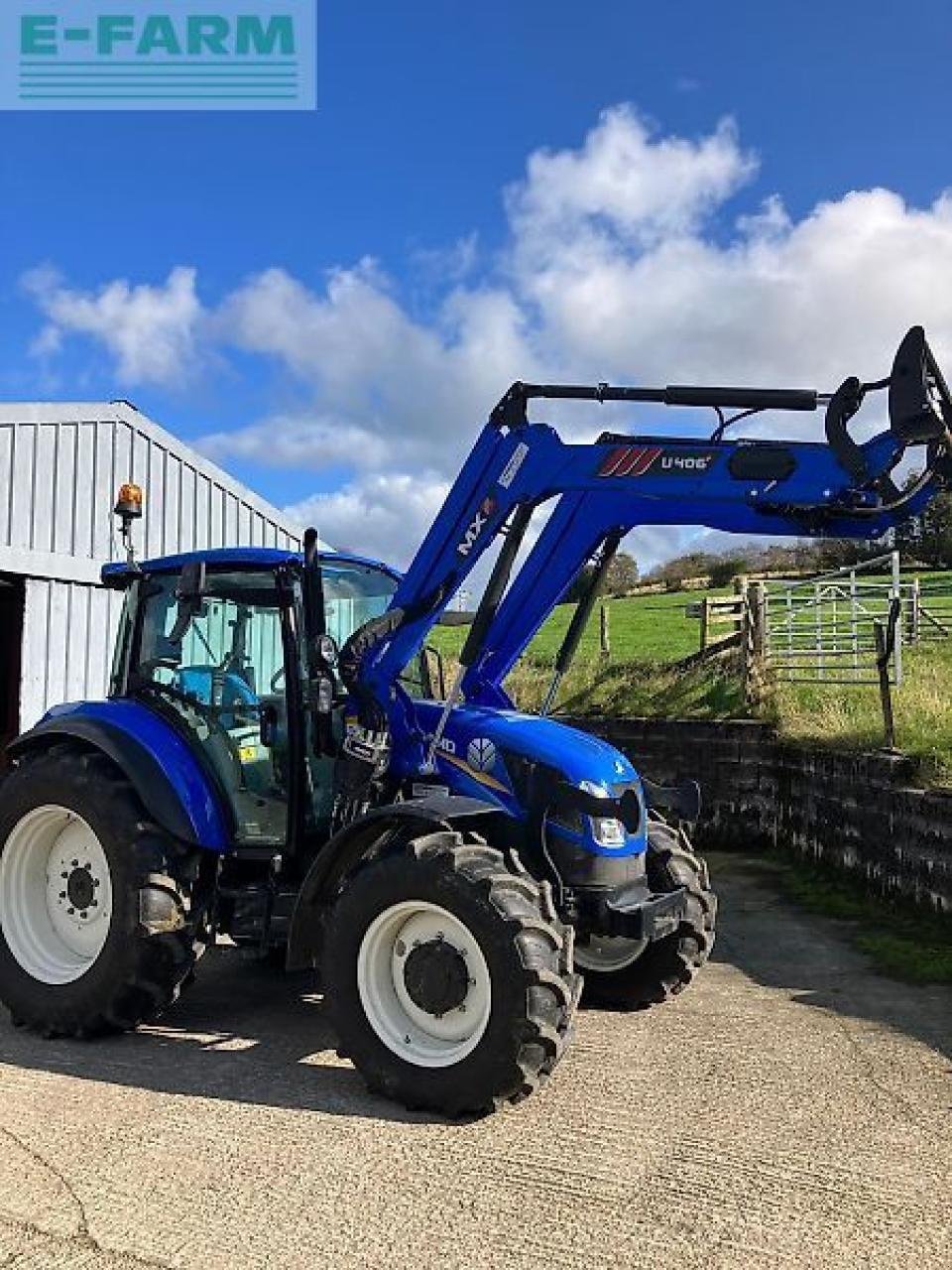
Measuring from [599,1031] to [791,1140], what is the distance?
4.63 feet

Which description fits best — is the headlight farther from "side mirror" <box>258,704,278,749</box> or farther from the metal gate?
the metal gate

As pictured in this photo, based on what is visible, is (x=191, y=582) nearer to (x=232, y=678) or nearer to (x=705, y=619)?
(x=232, y=678)

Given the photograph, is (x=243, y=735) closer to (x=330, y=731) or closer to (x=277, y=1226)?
(x=330, y=731)

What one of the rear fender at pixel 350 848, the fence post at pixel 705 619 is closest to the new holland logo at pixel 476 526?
the rear fender at pixel 350 848

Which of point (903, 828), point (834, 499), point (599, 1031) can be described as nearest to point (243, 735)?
point (599, 1031)

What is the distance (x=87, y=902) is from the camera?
5.64m

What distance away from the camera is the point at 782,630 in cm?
1520

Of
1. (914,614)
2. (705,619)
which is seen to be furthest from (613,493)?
(705,619)

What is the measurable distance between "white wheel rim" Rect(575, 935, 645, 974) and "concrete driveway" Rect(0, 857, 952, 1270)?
9.6 inches

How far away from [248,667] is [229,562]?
0.56m

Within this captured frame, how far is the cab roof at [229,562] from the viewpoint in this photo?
18.6 ft

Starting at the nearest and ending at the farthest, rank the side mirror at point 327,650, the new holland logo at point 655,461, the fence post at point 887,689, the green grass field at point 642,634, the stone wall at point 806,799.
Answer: the new holland logo at point 655,461
the side mirror at point 327,650
the stone wall at point 806,799
the fence post at point 887,689
the green grass field at point 642,634

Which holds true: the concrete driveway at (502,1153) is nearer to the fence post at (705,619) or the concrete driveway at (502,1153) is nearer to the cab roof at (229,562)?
the cab roof at (229,562)

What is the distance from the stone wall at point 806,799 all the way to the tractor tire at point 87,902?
518 centimetres
